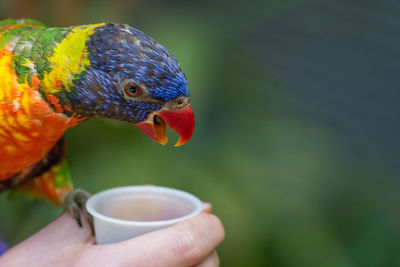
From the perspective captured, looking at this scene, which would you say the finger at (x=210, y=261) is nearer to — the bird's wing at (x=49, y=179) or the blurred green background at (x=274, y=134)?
the bird's wing at (x=49, y=179)

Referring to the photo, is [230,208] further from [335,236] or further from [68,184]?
[68,184]

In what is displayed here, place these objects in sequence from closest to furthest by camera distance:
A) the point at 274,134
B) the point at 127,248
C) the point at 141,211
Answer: the point at 127,248, the point at 141,211, the point at 274,134

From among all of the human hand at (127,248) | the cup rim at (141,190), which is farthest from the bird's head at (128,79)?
the human hand at (127,248)

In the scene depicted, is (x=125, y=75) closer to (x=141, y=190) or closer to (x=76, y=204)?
(x=141, y=190)

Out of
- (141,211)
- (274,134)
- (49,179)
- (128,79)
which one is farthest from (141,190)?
(274,134)

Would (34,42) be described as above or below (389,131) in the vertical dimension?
above

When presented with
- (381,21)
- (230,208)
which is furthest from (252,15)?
(230,208)

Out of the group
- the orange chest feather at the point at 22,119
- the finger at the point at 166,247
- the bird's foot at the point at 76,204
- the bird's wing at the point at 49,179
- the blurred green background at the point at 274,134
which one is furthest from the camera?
the blurred green background at the point at 274,134
